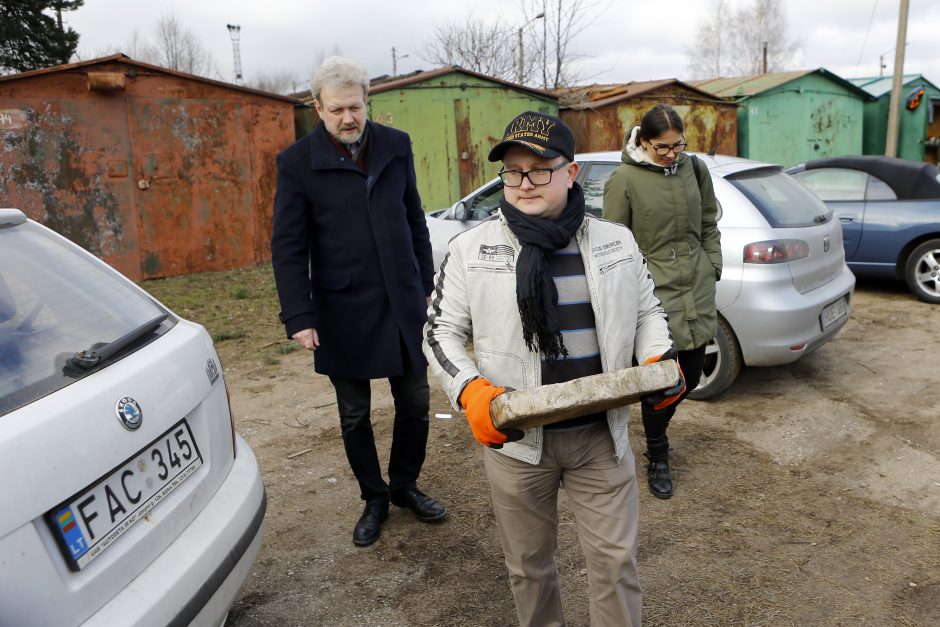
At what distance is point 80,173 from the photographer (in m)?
9.19

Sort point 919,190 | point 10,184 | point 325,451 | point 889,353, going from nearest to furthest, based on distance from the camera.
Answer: point 325,451
point 889,353
point 919,190
point 10,184

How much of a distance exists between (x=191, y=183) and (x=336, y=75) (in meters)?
7.69

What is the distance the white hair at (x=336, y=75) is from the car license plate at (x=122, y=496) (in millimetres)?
1454

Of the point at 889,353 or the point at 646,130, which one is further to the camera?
the point at 889,353

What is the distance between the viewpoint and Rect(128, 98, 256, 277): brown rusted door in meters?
9.61

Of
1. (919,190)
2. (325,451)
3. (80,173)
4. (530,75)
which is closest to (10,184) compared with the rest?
(80,173)

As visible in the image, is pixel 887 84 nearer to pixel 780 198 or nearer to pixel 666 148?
pixel 780 198

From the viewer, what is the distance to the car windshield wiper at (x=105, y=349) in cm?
197

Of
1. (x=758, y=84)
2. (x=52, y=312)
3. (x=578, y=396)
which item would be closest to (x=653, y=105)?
(x=758, y=84)

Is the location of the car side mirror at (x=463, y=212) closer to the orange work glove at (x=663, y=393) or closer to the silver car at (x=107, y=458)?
the silver car at (x=107, y=458)

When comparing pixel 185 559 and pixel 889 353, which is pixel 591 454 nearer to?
pixel 185 559

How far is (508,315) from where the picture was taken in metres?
2.10

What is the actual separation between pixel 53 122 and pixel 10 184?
0.87 metres

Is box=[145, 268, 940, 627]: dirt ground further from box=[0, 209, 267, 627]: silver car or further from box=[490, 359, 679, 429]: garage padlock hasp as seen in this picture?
box=[490, 359, 679, 429]: garage padlock hasp
